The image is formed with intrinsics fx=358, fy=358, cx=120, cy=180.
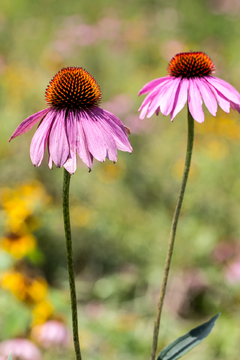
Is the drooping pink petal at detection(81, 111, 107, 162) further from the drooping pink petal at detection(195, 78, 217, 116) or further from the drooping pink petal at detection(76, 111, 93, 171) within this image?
the drooping pink petal at detection(195, 78, 217, 116)

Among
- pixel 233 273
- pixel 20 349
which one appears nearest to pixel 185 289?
pixel 233 273

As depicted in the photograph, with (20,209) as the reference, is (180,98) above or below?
below

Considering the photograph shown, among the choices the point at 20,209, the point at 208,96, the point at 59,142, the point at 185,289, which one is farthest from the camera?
the point at 185,289

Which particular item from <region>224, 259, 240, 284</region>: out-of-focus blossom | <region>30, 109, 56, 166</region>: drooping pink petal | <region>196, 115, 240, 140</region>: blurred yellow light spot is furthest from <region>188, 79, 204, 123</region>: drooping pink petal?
<region>196, 115, 240, 140</region>: blurred yellow light spot

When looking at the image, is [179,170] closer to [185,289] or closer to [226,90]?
[185,289]

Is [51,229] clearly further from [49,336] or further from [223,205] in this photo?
[223,205]

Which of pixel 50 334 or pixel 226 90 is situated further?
pixel 50 334
